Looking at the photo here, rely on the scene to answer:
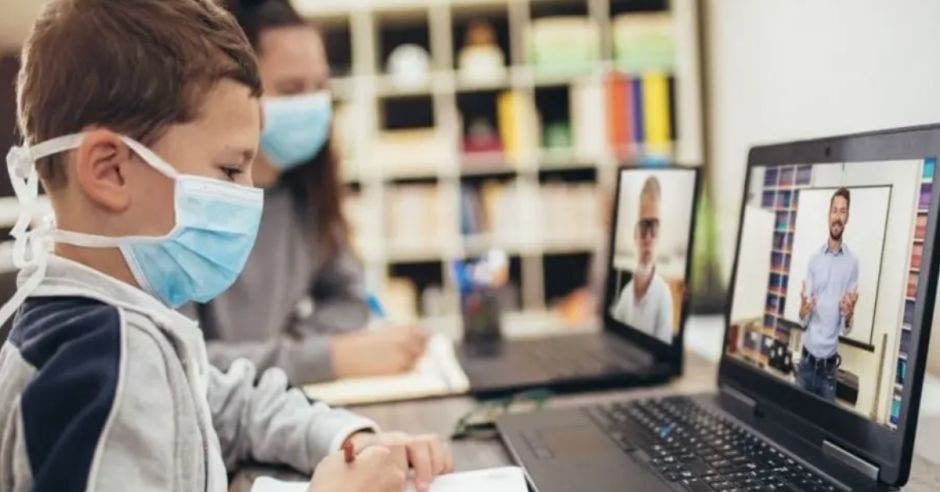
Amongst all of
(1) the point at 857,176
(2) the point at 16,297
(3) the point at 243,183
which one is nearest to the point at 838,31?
(1) the point at 857,176

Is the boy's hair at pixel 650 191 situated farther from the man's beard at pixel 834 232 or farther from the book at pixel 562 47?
the book at pixel 562 47

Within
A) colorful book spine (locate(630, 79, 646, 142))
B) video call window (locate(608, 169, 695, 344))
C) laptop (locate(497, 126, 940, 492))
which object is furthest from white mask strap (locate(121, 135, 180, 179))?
colorful book spine (locate(630, 79, 646, 142))

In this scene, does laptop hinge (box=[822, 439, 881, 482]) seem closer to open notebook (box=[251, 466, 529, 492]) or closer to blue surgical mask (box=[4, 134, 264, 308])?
open notebook (box=[251, 466, 529, 492])

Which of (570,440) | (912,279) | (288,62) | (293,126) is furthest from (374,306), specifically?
(912,279)

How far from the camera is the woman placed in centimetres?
138

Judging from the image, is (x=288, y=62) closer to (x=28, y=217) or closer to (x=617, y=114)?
(x=28, y=217)

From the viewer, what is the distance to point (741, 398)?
1.01 m

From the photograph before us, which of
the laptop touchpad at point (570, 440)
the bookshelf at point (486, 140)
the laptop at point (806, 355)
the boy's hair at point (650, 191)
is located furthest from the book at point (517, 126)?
Answer: the laptop touchpad at point (570, 440)

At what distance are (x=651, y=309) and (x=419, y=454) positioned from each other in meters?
0.51

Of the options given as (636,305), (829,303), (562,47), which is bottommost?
(636,305)

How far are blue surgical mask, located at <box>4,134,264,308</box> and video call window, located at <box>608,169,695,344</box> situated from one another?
60 centimetres

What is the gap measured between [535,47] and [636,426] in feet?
7.80

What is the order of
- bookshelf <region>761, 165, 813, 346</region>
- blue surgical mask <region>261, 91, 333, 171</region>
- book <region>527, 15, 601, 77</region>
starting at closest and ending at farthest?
1. bookshelf <region>761, 165, 813, 346</region>
2. blue surgical mask <region>261, 91, 333, 171</region>
3. book <region>527, 15, 601, 77</region>

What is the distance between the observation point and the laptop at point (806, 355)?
721 mm
